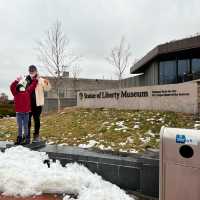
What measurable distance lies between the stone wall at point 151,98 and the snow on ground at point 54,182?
979 centimetres

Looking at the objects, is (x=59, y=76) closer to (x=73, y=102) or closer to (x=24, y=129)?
(x=73, y=102)

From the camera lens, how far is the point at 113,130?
35.4 ft

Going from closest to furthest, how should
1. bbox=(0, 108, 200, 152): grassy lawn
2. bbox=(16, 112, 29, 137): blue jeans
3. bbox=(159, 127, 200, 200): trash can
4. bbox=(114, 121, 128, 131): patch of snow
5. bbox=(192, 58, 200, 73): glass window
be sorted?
bbox=(159, 127, 200, 200): trash can < bbox=(16, 112, 29, 137): blue jeans < bbox=(0, 108, 200, 152): grassy lawn < bbox=(114, 121, 128, 131): patch of snow < bbox=(192, 58, 200, 73): glass window

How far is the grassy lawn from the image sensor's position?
8.84 meters

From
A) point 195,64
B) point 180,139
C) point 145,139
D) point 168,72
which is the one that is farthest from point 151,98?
point 180,139

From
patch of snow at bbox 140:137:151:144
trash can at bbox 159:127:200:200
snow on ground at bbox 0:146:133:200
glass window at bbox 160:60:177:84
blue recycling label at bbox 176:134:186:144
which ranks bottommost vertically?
patch of snow at bbox 140:137:151:144

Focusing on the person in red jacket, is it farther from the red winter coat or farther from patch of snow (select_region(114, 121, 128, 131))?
patch of snow (select_region(114, 121, 128, 131))

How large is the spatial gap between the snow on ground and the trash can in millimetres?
936

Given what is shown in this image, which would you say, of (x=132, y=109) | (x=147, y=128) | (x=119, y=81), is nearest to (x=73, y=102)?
(x=119, y=81)

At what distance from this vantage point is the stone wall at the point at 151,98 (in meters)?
13.2

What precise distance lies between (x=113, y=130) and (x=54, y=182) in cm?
693

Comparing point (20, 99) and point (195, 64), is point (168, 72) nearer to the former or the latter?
point (195, 64)

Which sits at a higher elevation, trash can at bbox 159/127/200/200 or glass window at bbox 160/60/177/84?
glass window at bbox 160/60/177/84

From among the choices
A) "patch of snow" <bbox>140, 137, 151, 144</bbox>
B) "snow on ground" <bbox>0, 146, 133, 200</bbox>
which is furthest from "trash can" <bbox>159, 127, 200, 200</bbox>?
"patch of snow" <bbox>140, 137, 151, 144</bbox>
